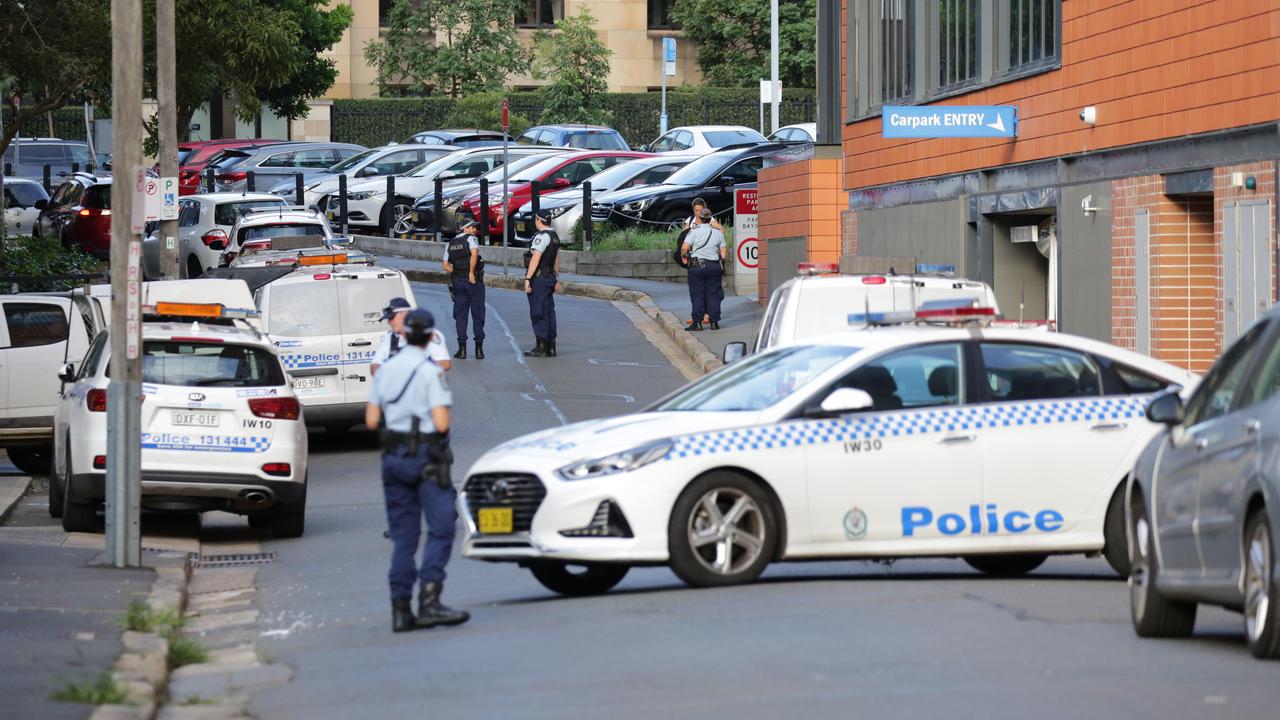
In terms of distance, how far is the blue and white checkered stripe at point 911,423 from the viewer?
11.0 metres

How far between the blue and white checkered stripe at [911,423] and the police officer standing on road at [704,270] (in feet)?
56.6

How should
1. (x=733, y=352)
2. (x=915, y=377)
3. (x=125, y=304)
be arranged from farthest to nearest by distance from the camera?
(x=733, y=352) → (x=125, y=304) → (x=915, y=377)

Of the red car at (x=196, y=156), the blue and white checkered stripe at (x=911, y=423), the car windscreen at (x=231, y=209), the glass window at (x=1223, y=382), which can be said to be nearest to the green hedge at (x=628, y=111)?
the red car at (x=196, y=156)

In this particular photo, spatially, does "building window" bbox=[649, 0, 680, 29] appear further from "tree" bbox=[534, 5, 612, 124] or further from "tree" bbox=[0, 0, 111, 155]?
"tree" bbox=[0, 0, 111, 155]

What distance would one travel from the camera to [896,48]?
2723 cm

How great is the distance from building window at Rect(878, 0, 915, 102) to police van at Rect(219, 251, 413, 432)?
8.20 m

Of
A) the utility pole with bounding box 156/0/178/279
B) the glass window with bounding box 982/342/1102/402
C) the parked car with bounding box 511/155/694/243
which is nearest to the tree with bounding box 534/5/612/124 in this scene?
the parked car with bounding box 511/155/694/243

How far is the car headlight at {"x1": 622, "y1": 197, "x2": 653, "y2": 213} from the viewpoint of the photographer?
1533 inches

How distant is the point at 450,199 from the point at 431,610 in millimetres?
31822

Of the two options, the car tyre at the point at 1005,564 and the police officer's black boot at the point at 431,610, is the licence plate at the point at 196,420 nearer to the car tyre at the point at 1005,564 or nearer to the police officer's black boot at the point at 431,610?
the police officer's black boot at the point at 431,610

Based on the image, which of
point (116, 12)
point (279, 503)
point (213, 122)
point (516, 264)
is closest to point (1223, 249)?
point (279, 503)

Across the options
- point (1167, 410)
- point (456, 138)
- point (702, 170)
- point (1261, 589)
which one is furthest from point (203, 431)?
point (456, 138)

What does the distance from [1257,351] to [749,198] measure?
2500cm

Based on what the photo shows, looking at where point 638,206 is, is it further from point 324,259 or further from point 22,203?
point 324,259
